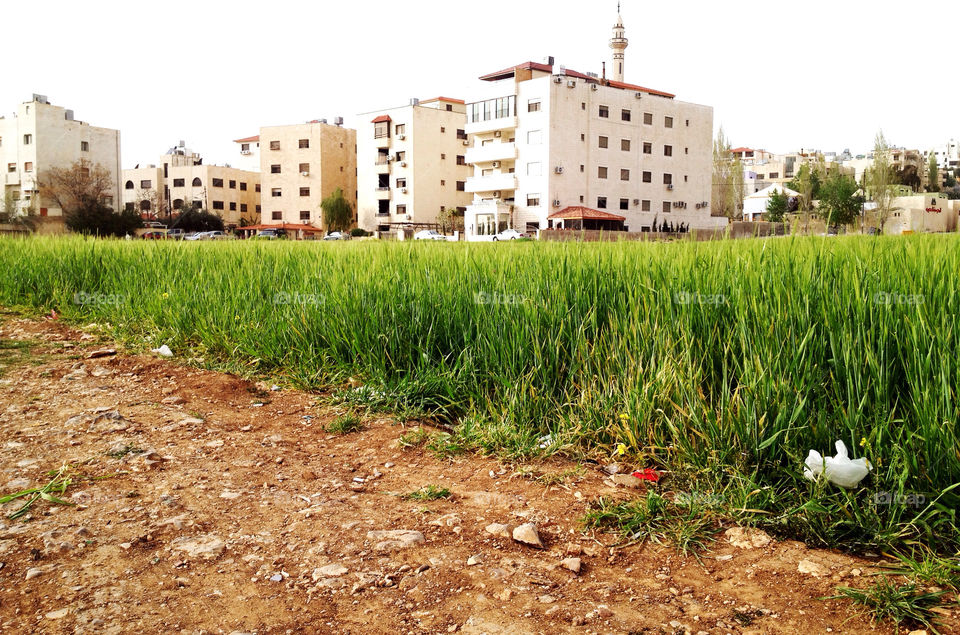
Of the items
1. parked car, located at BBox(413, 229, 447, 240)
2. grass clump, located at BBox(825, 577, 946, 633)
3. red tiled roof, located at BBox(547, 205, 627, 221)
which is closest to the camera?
grass clump, located at BBox(825, 577, 946, 633)

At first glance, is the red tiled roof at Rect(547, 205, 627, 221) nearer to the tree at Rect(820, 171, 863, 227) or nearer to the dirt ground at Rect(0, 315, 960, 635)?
the tree at Rect(820, 171, 863, 227)

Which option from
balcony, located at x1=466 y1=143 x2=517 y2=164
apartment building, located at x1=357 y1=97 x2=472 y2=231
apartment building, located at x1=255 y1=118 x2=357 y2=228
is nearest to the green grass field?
balcony, located at x1=466 y1=143 x2=517 y2=164

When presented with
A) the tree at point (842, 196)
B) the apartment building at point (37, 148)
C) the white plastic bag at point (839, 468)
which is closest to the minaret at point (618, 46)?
the tree at point (842, 196)

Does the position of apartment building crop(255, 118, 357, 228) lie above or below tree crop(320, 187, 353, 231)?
above

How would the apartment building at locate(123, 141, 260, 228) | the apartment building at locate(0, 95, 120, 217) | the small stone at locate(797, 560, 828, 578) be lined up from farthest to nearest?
the apartment building at locate(123, 141, 260, 228)
the apartment building at locate(0, 95, 120, 217)
the small stone at locate(797, 560, 828, 578)

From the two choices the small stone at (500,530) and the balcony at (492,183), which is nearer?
the small stone at (500,530)

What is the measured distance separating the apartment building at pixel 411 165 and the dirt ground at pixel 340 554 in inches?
2539

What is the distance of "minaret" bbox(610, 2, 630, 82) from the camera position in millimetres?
→ 78062

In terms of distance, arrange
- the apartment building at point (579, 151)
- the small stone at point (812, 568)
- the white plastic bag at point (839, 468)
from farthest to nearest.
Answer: the apartment building at point (579, 151) → the white plastic bag at point (839, 468) → the small stone at point (812, 568)

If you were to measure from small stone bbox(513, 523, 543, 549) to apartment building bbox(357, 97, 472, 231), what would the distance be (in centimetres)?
6551

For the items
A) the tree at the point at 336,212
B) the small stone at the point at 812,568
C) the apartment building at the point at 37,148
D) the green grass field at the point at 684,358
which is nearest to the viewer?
the small stone at the point at 812,568

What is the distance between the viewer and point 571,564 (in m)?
2.59

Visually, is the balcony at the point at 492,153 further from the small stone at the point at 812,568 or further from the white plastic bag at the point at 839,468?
the small stone at the point at 812,568

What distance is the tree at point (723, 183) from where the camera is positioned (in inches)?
2830
